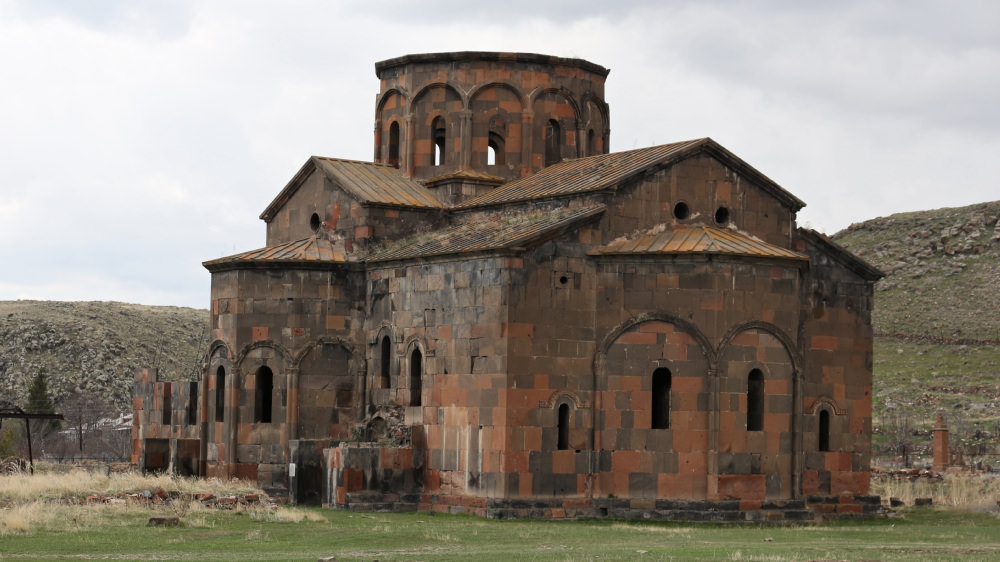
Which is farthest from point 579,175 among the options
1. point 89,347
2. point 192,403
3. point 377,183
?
point 89,347

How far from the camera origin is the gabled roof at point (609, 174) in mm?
26078

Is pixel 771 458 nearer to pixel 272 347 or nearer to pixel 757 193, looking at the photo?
pixel 757 193

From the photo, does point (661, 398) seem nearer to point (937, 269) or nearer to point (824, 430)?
point (824, 430)

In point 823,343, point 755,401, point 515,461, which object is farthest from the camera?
point 823,343

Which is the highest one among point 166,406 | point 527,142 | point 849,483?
point 527,142

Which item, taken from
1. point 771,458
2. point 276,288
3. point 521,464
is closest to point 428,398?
point 521,464

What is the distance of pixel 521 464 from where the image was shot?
2444cm

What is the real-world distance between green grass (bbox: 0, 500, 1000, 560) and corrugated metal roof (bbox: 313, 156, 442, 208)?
7133mm

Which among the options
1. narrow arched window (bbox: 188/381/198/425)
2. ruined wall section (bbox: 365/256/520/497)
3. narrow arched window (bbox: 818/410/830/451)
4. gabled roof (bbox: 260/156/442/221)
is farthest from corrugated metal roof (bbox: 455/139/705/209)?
narrow arched window (bbox: 188/381/198/425)

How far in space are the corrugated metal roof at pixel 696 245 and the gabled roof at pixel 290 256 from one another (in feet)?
19.8

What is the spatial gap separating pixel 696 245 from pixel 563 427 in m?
3.81

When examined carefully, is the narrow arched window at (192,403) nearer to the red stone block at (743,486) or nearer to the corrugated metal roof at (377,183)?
the corrugated metal roof at (377,183)

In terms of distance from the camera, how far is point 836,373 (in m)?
27.4

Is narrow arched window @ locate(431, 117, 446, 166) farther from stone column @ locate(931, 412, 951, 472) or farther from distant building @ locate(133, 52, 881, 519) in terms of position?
stone column @ locate(931, 412, 951, 472)
